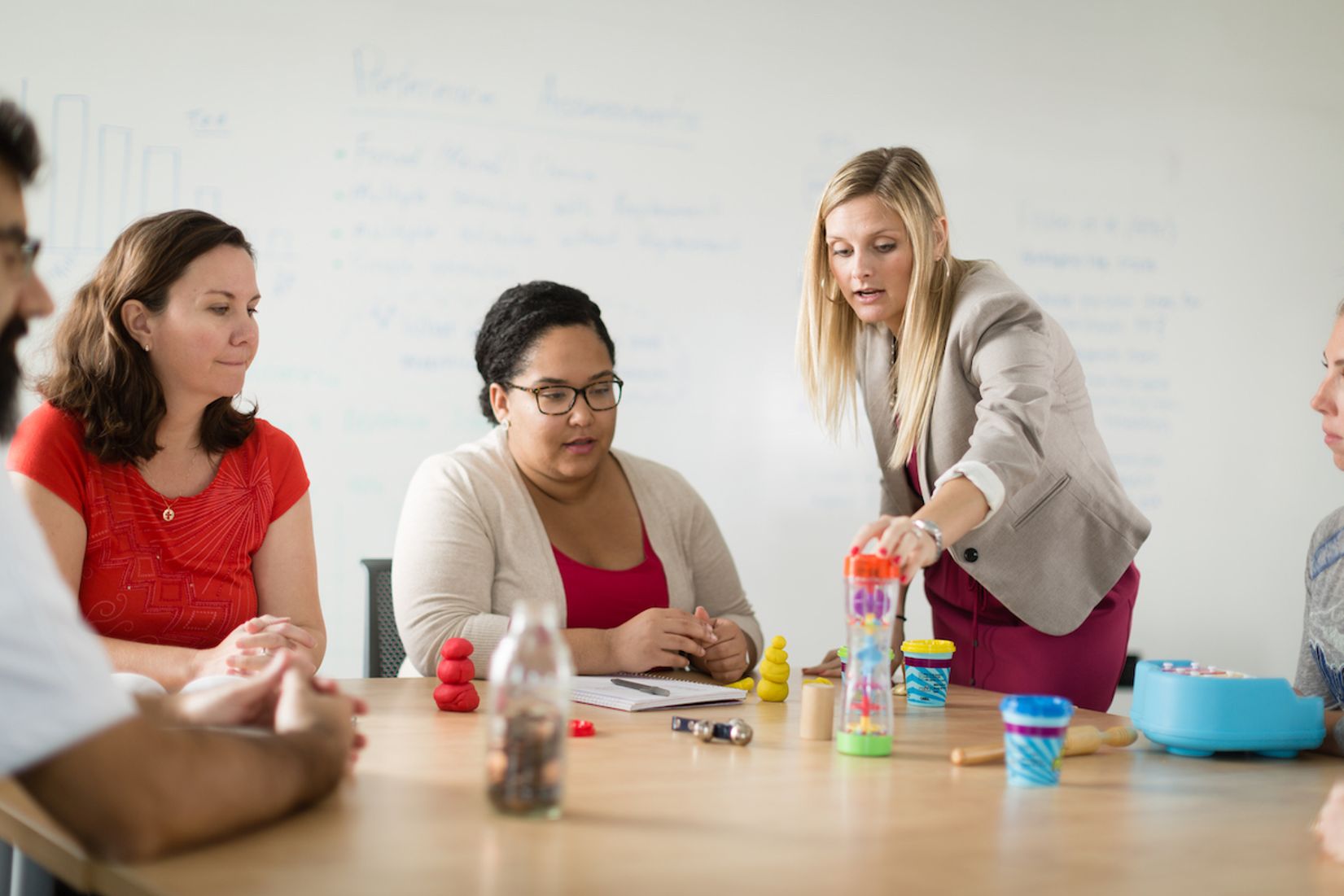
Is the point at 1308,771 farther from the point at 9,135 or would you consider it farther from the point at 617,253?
the point at 617,253

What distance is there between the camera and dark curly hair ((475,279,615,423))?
2.45 meters

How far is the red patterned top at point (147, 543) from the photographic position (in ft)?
6.32

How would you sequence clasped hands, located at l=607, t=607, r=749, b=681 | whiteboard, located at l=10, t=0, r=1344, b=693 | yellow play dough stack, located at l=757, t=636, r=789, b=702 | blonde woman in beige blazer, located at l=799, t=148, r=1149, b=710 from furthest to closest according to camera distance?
1. whiteboard, located at l=10, t=0, r=1344, b=693
2. blonde woman in beige blazer, located at l=799, t=148, r=1149, b=710
3. clasped hands, located at l=607, t=607, r=749, b=681
4. yellow play dough stack, located at l=757, t=636, r=789, b=702

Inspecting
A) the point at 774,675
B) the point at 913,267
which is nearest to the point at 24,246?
the point at 774,675

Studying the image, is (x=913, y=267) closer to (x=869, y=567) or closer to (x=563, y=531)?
(x=563, y=531)

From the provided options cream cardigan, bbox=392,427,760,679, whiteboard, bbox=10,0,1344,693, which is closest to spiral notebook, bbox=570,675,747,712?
cream cardigan, bbox=392,427,760,679

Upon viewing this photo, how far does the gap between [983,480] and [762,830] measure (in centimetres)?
81

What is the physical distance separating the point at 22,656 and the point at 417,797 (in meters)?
0.42

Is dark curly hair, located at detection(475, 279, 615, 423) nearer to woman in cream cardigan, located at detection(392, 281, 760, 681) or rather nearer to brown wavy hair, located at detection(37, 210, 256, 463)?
woman in cream cardigan, located at detection(392, 281, 760, 681)

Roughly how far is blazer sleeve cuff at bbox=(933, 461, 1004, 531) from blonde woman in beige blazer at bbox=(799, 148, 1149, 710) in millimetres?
347

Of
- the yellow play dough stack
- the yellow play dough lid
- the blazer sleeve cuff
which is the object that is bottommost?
the yellow play dough stack

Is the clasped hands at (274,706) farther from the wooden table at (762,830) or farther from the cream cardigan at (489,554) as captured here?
the cream cardigan at (489,554)

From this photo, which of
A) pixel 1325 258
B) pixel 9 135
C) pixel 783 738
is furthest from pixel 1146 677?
pixel 1325 258

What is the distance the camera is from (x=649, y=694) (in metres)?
1.84
